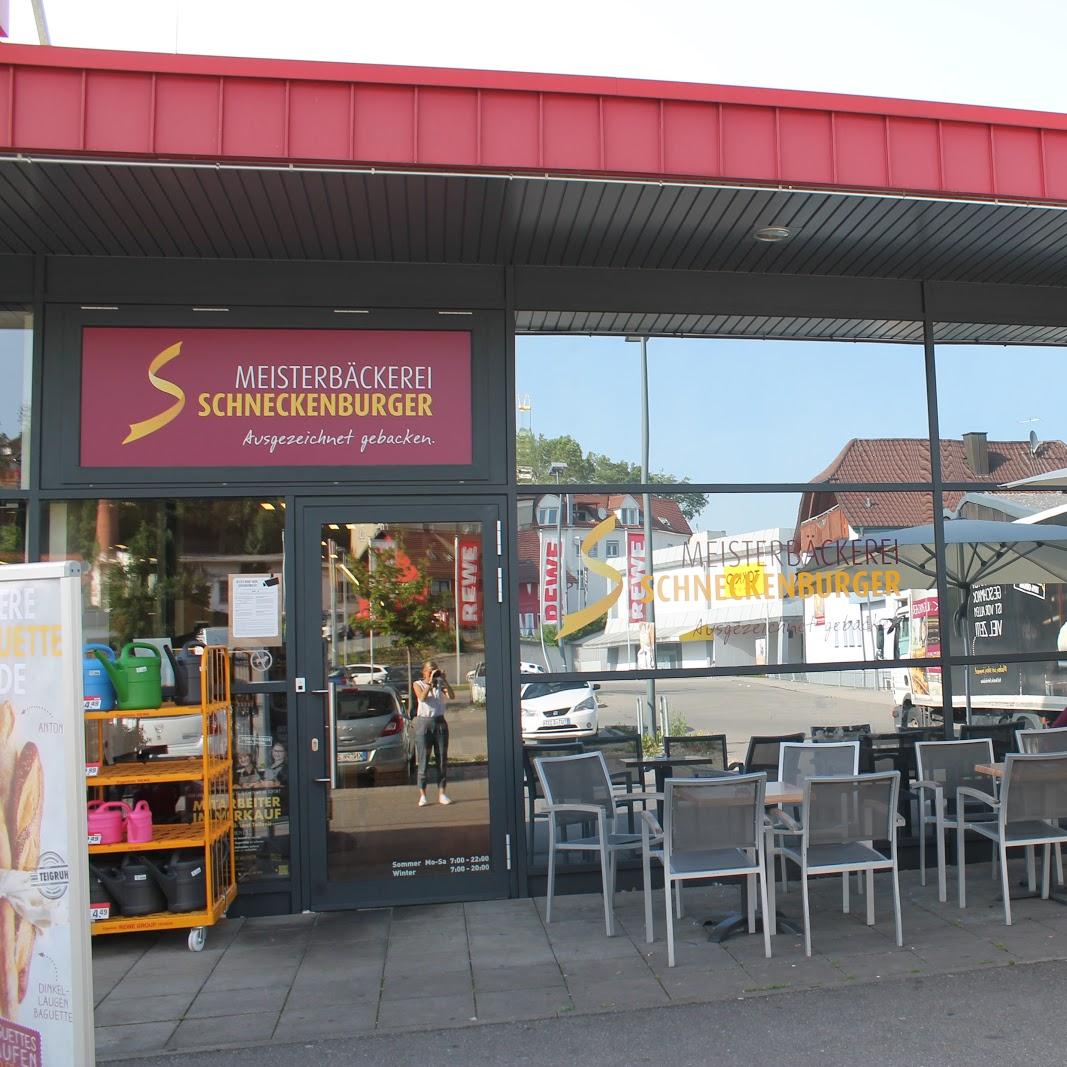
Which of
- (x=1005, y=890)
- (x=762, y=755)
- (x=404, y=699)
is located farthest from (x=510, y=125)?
(x=1005, y=890)

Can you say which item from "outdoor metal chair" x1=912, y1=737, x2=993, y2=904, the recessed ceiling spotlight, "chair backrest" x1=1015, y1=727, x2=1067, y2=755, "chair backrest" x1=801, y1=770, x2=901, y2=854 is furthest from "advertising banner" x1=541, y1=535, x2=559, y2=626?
"chair backrest" x1=1015, y1=727, x2=1067, y2=755

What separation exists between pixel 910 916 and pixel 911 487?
283cm

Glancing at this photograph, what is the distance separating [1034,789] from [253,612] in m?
4.59

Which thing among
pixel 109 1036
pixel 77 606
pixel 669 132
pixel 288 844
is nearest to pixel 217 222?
pixel 669 132

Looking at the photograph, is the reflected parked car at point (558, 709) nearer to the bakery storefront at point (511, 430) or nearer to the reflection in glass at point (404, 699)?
the bakery storefront at point (511, 430)

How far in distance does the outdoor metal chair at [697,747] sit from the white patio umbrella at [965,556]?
131 cm

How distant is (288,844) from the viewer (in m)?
6.37

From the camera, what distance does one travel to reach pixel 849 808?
5375 mm

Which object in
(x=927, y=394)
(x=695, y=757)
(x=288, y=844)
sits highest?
(x=927, y=394)

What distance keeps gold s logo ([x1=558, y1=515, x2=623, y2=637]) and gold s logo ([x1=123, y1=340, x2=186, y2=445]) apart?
2.70 metres

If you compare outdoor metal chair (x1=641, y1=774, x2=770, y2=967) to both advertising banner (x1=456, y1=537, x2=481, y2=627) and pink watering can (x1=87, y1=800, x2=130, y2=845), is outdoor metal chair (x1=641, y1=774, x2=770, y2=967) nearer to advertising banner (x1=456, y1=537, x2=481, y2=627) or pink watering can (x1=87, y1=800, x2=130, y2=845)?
advertising banner (x1=456, y1=537, x2=481, y2=627)

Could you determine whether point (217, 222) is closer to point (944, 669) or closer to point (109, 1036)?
point (109, 1036)

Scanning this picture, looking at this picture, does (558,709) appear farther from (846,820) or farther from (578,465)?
(846,820)

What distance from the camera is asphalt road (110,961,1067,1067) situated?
421cm
